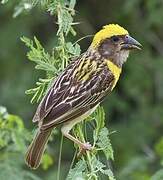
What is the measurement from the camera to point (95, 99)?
5117mm

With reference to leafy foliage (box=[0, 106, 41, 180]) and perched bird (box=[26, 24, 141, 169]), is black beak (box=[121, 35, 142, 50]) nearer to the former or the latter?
perched bird (box=[26, 24, 141, 169])

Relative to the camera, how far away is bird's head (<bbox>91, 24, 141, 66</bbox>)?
5258 mm

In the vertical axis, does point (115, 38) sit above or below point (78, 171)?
above

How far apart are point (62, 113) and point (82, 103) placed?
0.19 m

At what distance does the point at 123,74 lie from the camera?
927 cm

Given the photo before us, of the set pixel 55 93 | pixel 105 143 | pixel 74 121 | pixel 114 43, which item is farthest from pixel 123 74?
pixel 105 143

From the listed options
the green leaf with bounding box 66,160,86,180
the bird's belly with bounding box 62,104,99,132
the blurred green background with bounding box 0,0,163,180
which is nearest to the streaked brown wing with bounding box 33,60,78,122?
the bird's belly with bounding box 62,104,99,132

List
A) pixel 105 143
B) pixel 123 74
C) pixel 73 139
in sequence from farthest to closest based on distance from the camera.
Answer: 1. pixel 123 74
2. pixel 73 139
3. pixel 105 143

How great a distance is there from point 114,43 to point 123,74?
3935 mm

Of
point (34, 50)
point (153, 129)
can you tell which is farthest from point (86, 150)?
point (153, 129)

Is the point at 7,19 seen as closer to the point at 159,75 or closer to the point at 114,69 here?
the point at 159,75

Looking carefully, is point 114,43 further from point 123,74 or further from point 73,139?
point 123,74

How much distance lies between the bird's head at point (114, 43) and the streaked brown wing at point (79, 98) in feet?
0.49

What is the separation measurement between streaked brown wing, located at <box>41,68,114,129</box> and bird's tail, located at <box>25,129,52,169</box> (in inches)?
2.8
